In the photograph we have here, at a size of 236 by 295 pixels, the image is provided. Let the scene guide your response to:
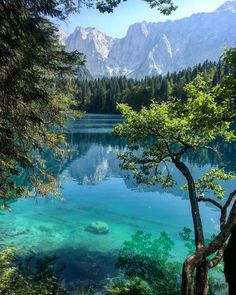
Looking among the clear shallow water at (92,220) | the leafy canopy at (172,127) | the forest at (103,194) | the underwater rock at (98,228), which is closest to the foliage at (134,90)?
the clear shallow water at (92,220)

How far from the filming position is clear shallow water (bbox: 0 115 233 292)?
64.5 ft

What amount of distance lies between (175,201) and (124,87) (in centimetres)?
15742

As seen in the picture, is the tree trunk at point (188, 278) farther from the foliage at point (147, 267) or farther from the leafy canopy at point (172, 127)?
the leafy canopy at point (172, 127)

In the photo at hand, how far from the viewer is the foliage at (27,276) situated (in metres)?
11.0

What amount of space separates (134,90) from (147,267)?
148952mm

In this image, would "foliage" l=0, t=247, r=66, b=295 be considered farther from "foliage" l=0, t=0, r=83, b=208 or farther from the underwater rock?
the underwater rock

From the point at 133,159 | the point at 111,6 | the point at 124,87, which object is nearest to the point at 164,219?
the point at 133,159

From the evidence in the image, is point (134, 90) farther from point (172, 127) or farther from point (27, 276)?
point (27, 276)

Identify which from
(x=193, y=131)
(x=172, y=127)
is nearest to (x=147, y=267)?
(x=193, y=131)

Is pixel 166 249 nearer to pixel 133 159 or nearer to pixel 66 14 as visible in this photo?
pixel 133 159

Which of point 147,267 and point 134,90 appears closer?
point 147,267

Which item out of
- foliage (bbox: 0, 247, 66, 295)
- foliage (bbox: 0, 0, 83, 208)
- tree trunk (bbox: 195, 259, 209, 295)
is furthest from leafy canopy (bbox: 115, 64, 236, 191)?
foliage (bbox: 0, 247, 66, 295)

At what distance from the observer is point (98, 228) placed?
82.4 ft

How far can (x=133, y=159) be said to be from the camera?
15141mm
